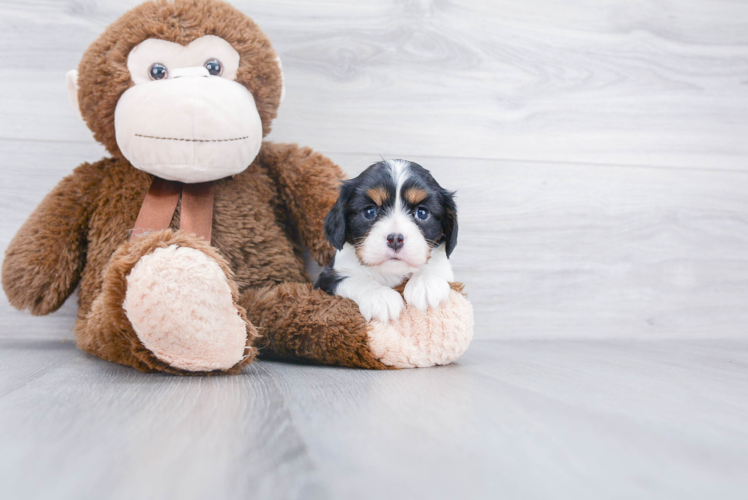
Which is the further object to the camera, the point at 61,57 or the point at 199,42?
the point at 61,57

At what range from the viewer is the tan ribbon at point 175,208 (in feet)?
3.97

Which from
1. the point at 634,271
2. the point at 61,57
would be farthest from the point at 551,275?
the point at 61,57

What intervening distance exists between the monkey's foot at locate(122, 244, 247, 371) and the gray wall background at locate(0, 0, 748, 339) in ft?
2.40

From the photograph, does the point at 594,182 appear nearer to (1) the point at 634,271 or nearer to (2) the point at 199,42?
(1) the point at 634,271

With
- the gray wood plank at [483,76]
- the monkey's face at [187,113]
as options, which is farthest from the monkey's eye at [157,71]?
the gray wood plank at [483,76]

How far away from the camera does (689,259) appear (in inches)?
70.8

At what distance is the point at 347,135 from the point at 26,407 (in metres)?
1.11

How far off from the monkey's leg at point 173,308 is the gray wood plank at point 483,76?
2.41 ft

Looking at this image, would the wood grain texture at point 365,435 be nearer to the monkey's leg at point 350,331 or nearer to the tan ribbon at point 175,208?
the monkey's leg at point 350,331

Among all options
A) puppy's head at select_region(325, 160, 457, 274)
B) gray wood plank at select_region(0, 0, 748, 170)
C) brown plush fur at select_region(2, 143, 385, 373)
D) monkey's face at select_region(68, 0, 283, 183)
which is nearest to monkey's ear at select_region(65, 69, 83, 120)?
monkey's face at select_region(68, 0, 283, 183)

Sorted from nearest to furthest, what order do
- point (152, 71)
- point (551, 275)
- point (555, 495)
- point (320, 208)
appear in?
point (555, 495), point (152, 71), point (320, 208), point (551, 275)

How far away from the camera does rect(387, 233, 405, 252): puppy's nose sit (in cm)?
109

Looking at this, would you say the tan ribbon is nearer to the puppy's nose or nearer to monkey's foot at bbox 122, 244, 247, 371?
monkey's foot at bbox 122, 244, 247, 371

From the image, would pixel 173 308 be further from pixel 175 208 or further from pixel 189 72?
pixel 189 72
